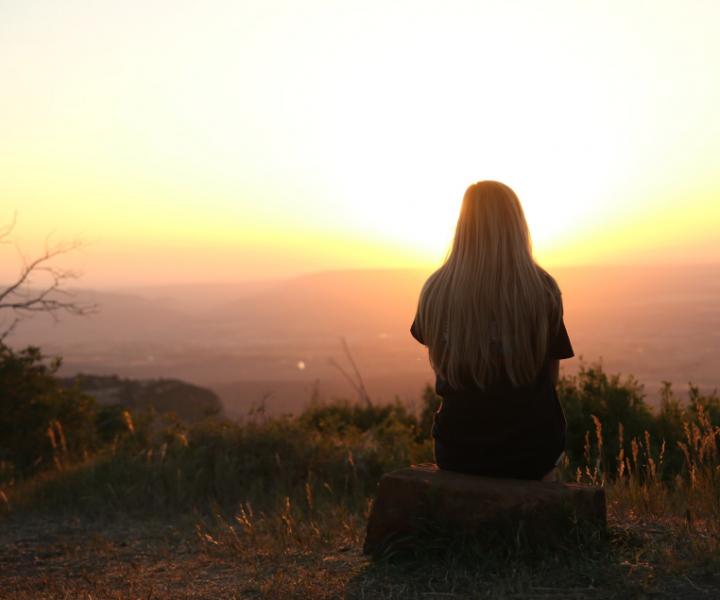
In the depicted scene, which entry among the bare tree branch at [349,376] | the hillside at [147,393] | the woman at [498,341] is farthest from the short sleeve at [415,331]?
the hillside at [147,393]

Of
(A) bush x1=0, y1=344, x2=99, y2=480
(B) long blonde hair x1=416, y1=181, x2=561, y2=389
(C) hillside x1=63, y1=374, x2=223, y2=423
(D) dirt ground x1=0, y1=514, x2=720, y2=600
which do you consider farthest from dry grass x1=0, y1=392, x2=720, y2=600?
(C) hillside x1=63, y1=374, x2=223, y2=423

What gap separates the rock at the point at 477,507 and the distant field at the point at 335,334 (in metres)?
1.68

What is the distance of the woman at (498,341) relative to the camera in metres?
3.98

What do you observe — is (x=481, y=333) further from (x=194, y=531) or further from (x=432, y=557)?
(x=194, y=531)

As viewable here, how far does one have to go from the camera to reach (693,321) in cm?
3431

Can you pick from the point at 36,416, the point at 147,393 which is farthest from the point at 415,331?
the point at 147,393

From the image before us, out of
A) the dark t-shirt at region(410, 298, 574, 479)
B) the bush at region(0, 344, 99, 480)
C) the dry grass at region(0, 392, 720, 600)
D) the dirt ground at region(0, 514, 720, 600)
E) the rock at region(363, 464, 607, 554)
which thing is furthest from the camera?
the bush at region(0, 344, 99, 480)

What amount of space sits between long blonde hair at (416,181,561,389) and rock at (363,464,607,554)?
54cm

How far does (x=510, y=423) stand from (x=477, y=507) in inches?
18.7

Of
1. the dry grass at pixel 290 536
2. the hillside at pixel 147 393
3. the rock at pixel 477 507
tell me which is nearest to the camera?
the dry grass at pixel 290 536

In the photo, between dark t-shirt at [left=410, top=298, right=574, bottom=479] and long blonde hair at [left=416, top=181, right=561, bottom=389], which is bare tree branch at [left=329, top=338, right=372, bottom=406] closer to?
dark t-shirt at [left=410, top=298, right=574, bottom=479]

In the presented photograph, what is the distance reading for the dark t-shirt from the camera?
4.04 metres

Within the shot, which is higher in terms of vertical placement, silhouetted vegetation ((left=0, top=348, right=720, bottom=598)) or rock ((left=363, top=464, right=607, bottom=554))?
rock ((left=363, top=464, right=607, bottom=554))

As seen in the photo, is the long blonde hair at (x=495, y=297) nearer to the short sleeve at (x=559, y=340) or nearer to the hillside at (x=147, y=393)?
the short sleeve at (x=559, y=340)
